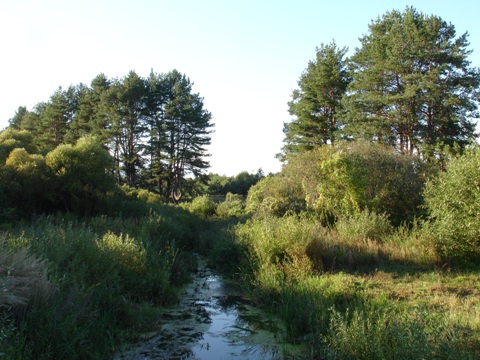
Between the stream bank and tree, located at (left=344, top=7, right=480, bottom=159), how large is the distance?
55.4ft

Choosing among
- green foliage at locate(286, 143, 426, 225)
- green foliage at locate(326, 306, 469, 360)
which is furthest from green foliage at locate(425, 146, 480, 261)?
green foliage at locate(326, 306, 469, 360)

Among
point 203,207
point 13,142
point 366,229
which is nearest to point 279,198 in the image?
point 203,207

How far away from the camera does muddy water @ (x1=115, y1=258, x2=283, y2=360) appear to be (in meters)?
6.59

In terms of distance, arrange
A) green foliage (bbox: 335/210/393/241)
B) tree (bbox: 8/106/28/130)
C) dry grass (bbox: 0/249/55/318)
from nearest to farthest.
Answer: dry grass (bbox: 0/249/55/318)
green foliage (bbox: 335/210/393/241)
tree (bbox: 8/106/28/130)

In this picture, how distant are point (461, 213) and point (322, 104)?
24.2 meters

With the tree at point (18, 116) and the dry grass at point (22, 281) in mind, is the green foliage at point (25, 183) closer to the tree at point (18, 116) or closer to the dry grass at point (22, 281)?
the dry grass at point (22, 281)

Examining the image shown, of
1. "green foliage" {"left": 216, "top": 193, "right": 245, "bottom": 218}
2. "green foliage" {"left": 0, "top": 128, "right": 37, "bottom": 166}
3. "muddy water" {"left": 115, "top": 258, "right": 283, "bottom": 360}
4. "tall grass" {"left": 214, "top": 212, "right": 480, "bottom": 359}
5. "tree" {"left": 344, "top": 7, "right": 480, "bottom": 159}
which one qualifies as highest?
"tree" {"left": 344, "top": 7, "right": 480, "bottom": 159}

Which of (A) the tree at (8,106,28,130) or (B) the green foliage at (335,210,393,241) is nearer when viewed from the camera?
(B) the green foliage at (335,210,393,241)

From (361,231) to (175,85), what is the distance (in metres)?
37.0

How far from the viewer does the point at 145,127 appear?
4394 cm

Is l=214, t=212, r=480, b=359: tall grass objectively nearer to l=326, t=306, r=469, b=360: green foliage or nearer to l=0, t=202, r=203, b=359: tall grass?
l=326, t=306, r=469, b=360: green foliage

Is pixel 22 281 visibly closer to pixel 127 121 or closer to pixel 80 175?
pixel 80 175

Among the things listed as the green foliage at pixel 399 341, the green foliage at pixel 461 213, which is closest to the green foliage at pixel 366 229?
the green foliage at pixel 461 213

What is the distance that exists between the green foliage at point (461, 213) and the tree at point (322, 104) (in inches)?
840
